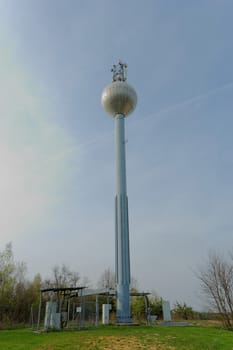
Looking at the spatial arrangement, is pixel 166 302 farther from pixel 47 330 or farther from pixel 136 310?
pixel 47 330

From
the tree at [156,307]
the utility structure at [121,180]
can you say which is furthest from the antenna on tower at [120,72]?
the tree at [156,307]

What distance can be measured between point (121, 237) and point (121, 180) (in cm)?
469

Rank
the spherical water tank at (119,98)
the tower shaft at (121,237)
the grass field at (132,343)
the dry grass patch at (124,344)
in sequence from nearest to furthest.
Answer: the dry grass patch at (124,344) < the grass field at (132,343) < the tower shaft at (121,237) < the spherical water tank at (119,98)

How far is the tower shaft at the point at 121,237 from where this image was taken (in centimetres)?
2215

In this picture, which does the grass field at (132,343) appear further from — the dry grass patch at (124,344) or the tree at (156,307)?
the tree at (156,307)

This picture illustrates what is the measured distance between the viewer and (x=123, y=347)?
1141 cm

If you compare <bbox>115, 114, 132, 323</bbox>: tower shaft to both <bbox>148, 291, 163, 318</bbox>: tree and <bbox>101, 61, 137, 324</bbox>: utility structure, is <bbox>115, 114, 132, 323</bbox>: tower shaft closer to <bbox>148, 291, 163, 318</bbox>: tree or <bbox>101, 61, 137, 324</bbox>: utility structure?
<bbox>101, 61, 137, 324</bbox>: utility structure

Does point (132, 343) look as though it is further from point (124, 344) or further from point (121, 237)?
point (121, 237)

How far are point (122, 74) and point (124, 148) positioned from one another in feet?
29.2

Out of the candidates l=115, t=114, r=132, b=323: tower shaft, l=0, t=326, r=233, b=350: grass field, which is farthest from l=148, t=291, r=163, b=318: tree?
l=0, t=326, r=233, b=350: grass field

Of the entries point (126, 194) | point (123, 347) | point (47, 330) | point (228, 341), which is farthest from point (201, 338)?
point (126, 194)

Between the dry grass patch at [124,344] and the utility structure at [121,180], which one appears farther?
the utility structure at [121,180]

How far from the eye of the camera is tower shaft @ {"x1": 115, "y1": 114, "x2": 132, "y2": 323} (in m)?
22.1

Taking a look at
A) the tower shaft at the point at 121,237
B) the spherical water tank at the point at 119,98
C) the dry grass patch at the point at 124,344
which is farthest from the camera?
the spherical water tank at the point at 119,98
